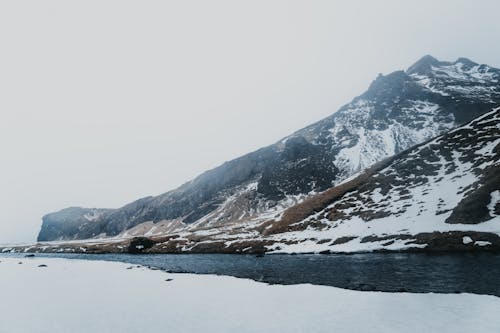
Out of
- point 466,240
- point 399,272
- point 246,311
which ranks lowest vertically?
point 466,240

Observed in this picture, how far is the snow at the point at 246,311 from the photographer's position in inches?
770

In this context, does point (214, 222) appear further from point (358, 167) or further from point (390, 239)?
point (390, 239)

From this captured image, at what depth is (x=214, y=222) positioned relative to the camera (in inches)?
7810

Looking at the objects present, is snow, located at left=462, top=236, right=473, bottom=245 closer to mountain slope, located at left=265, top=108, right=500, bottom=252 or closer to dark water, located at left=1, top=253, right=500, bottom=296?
mountain slope, located at left=265, top=108, right=500, bottom=252

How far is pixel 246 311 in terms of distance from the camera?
24.8m

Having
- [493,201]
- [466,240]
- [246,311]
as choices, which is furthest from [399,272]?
[493,201]

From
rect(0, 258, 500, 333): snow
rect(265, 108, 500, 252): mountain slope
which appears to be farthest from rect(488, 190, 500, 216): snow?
rect(0, 258, 500, 333): snow

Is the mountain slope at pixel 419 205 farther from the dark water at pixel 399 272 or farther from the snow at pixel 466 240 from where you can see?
the dark water at pixel 399 272

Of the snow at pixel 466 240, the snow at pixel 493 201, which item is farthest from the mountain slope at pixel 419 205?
the snow at pixel 466 240

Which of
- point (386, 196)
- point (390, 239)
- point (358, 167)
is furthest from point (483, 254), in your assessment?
point (358, 167)

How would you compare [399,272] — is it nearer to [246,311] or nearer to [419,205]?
[246,311]

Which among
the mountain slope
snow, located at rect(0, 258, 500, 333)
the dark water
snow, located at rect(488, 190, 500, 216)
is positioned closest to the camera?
snow, located at rect(0, 258, 500, 333)

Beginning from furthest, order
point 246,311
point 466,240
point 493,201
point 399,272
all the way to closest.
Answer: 1. point 493,201
2. point 466,240
3. point 399,272
4. point 246,311

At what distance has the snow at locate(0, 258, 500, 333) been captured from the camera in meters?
19.6
